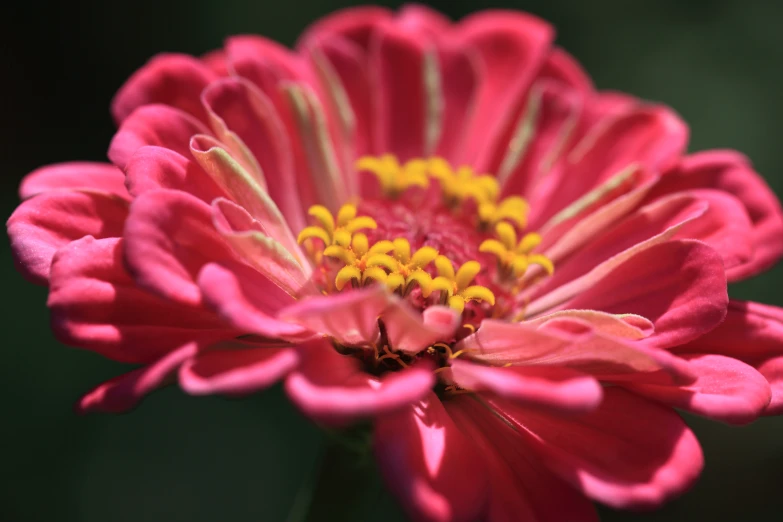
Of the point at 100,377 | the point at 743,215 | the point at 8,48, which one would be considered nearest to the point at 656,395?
the point at 743,215

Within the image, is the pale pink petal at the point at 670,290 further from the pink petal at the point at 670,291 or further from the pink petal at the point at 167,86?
the pink petal at the point at 167,86

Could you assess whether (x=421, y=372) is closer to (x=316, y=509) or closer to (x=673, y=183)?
(x=316, y=509)

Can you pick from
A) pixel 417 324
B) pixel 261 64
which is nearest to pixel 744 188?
pixel 417 324

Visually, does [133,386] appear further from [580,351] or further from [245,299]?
[580,351]

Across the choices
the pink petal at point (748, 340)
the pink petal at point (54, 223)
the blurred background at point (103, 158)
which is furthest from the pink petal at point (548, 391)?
the blurred background at point (103, 158)

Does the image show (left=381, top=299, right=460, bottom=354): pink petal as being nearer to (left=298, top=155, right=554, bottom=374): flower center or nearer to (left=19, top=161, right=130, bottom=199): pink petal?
(left=298, top=155, right=554, bottom=374): flower center

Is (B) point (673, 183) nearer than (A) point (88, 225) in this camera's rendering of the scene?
No

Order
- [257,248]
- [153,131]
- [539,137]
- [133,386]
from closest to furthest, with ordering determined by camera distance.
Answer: [133,386]
[257,248]
[153,131]
[539,137]
